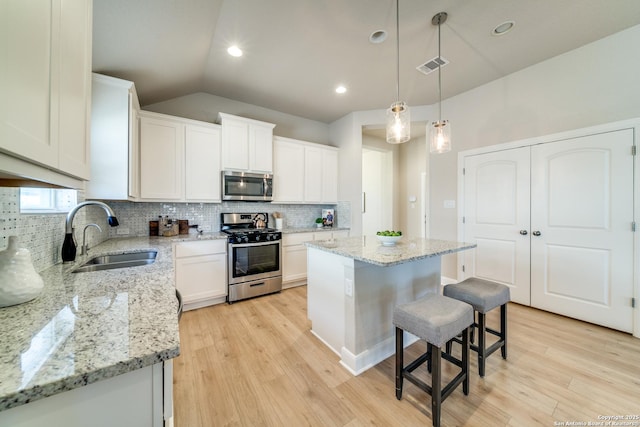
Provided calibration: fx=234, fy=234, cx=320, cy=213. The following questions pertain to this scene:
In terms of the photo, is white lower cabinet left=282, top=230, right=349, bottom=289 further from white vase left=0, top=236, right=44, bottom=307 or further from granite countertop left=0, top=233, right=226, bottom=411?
white vase left=0, top=236, right=44, bottom=307

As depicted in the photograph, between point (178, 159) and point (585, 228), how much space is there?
4710mm

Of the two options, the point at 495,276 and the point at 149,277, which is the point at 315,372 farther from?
the point at 495,276

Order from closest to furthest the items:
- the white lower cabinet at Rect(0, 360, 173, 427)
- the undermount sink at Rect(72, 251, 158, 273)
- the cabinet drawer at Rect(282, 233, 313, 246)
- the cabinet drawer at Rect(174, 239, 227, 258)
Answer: the white lower cabinet at Rect(0, 360, 173, 427)
the undermount sink at Rect(72, 251, 158, 273)
the cabinet drawer at Rect(174, 239, 227, 258)
the cabinet drawer at Rect(282, 233, 313, 246)

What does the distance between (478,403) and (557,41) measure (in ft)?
11.1

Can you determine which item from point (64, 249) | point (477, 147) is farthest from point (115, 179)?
point (477, 147)

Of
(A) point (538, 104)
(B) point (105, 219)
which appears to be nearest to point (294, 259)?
(B) point (105, 219)

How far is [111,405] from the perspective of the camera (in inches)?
22.4

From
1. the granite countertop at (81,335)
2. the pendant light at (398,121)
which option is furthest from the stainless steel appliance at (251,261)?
the pendant light at (398,121)

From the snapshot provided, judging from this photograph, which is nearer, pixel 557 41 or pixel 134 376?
pixel 134 376

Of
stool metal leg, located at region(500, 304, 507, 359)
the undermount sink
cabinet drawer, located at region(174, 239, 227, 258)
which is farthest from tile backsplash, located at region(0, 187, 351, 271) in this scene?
stool metal leg, located at region(500, 304, 507, 359)

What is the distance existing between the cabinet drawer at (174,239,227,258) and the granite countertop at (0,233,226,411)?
1.58 m

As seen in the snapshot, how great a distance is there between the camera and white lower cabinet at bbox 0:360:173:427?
490 millimetres

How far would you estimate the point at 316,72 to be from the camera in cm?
288

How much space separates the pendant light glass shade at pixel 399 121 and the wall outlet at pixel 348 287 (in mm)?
1308
